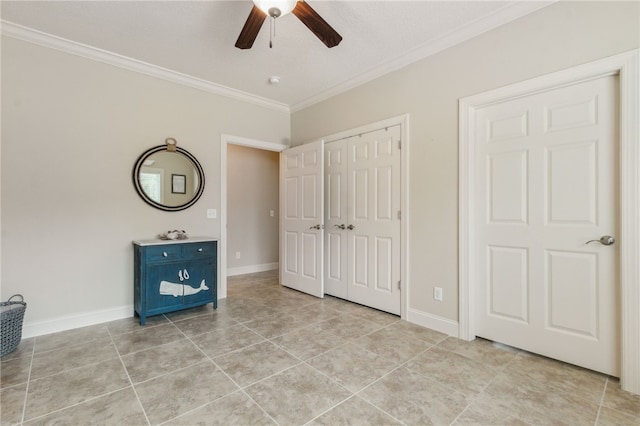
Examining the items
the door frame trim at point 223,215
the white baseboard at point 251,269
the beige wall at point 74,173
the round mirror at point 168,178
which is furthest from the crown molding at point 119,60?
the white baseboard at point 251,269

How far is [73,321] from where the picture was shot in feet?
9.11

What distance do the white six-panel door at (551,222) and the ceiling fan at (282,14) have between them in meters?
1.49

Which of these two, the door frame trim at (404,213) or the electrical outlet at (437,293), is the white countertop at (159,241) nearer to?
the door frame trim at (404,213)

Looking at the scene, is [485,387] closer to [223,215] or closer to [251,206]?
[223,215]

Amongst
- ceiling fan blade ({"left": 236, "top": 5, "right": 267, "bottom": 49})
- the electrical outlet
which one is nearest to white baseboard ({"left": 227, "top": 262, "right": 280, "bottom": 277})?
the electrical outlet

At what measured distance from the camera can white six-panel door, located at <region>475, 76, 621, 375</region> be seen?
1941mm

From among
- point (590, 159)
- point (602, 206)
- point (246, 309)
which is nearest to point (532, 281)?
point (602, 206)

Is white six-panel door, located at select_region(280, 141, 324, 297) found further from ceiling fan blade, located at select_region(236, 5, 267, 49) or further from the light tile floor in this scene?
ceiling fan blade, located at select_region(236, 5, 267, 49)

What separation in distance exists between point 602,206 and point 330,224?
2567 millimetres

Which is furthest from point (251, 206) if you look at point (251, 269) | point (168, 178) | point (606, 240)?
point (606, 240)

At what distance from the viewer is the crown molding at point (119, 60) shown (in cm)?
252

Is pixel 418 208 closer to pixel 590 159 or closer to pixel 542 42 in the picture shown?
pixel 590 159

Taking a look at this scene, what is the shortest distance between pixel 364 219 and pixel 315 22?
6.73 feet

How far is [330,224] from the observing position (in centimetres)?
381
